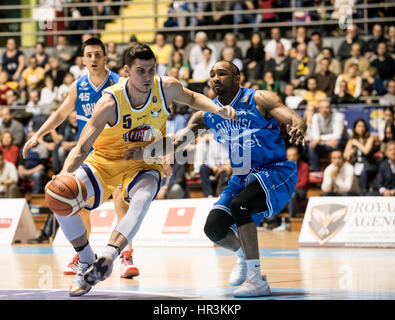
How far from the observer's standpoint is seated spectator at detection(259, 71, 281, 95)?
15.4 meters

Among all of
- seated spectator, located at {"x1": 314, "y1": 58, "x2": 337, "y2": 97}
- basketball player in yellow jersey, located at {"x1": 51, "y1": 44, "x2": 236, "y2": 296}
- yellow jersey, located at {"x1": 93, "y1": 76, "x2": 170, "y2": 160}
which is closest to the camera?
basketball player in yellow jersey, located at {"x1": 51, "y1": 44, "x2": 236, "y2": 296}

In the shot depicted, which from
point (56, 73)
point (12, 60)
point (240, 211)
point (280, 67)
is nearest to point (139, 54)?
point (240, 211)

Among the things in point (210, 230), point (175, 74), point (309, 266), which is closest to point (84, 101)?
point (210, 230)

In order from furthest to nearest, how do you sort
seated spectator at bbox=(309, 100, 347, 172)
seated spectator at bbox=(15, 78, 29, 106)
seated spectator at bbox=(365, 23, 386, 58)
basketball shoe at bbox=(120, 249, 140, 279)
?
seated spectator at bbox=(15, 78, 29, 106) → seated spectator at bbox=(365, 23, 386, 58) → seated spectator at bbox=(309, 100, 347, 172) → basketball shoe at bbox=(120, 249, 140, 279)

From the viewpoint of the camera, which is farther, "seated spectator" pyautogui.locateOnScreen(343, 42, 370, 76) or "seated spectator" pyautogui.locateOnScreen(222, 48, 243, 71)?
"seated spectator" pyautogui.locateOnScreen(222, 48, 243, 71)

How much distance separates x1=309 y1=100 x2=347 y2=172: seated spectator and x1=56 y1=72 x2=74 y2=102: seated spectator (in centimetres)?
597

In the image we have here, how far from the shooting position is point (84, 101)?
26.7ft

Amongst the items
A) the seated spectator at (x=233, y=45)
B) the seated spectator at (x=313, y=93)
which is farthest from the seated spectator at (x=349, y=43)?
the seated spectator at (x=233, y=45)

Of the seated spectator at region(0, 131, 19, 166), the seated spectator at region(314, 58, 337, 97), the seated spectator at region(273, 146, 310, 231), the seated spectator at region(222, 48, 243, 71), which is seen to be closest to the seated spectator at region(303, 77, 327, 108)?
the seated spectator at region(314, 58, 337, 97)

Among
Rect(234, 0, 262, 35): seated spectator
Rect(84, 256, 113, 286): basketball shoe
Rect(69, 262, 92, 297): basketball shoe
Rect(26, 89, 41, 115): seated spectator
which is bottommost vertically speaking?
Rect(69, 262, 92, 297): basketball shoe

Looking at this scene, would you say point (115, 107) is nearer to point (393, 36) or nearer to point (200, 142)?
point (200, 142)

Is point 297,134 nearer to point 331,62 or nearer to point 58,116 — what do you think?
point 58,116

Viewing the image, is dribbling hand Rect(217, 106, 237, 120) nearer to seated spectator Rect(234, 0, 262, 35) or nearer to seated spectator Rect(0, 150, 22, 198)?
seated spectator Rect(0, 150, 22, 198)

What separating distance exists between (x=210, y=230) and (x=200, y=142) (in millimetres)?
7658
